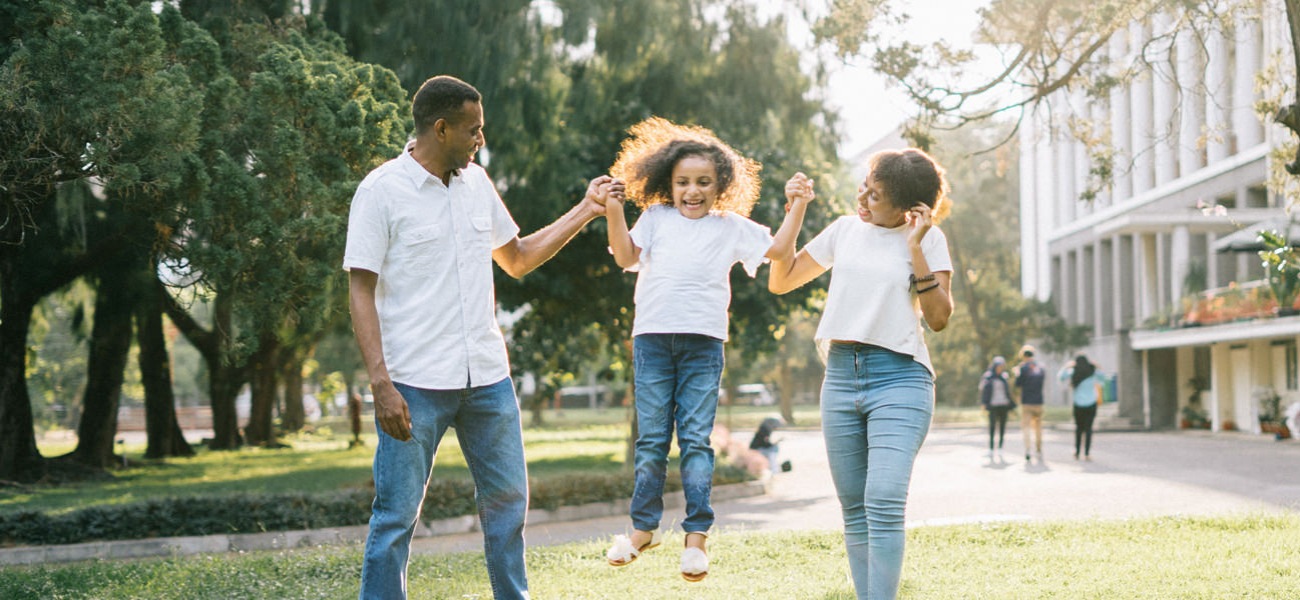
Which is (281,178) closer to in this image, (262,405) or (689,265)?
(689,265)

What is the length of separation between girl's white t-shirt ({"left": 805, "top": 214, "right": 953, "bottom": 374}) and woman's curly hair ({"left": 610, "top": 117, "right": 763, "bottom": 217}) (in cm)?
73

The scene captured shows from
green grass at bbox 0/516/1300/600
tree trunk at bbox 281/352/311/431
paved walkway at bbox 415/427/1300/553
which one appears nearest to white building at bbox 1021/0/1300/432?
paved walkway at bbox 415/427/1300/553

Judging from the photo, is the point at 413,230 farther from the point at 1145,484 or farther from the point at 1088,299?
the point at 1088,299

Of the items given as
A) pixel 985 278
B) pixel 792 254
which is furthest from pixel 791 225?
pixel 985 278

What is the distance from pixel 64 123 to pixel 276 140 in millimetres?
1644

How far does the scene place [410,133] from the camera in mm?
11391

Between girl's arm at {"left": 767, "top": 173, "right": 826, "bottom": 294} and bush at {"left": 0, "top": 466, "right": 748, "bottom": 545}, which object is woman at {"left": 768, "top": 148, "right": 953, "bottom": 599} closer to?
girl's arm at {"left": 767, "top": 173, "right": 826, "bottom": 294}

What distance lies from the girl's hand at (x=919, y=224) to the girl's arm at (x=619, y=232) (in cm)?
115

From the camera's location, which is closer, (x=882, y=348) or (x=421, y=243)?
(x=421, y=243)

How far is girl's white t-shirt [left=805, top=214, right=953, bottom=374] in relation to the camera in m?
4.85

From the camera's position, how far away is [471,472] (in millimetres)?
4633

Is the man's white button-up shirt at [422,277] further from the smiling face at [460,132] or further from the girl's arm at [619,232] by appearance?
the girl's arm at [619,232]

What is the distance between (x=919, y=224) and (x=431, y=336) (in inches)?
76.6

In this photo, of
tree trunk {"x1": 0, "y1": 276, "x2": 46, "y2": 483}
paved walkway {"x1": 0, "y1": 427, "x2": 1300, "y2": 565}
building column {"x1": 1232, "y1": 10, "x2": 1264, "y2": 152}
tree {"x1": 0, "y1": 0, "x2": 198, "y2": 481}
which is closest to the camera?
tree {"x1": 0, "y1": 0, "x2": 198, "y2": 481}
